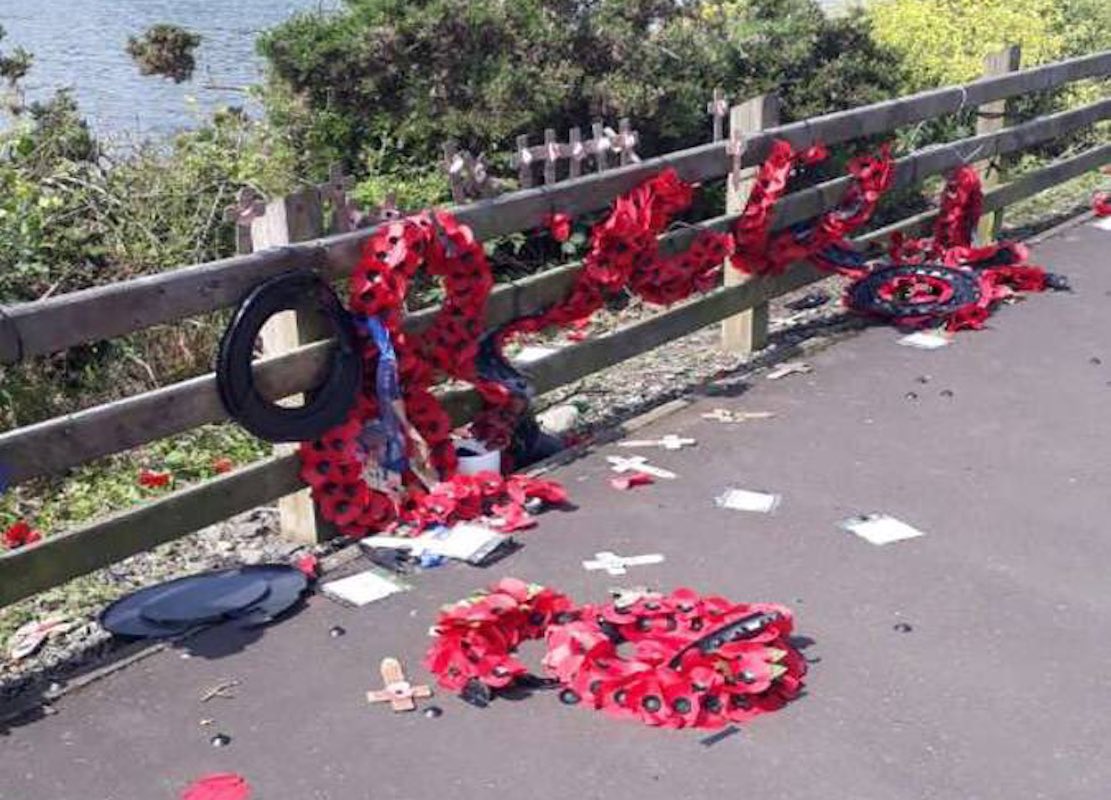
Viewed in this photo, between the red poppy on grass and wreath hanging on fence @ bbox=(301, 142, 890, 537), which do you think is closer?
wreath hanging on fence @ bbox=(301, 142, 890, 537)

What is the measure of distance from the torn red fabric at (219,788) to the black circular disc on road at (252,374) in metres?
1.43

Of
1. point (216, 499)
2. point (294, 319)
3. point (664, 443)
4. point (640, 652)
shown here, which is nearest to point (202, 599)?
point (216, 499)

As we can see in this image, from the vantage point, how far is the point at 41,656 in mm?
4621

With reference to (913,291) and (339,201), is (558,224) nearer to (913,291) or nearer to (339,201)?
(339,201)

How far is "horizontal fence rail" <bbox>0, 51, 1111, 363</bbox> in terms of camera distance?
14.1 feet

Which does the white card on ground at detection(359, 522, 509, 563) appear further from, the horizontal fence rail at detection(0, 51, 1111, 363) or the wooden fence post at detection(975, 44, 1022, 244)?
the wooden fence post at detection(975, 44, 1022, 244)

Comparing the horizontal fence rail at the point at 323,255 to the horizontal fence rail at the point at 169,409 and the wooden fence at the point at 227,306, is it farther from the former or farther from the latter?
the horizontal fence rail at the point at 169,409

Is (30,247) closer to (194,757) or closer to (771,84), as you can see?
(194,757)

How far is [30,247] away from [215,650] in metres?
3.64

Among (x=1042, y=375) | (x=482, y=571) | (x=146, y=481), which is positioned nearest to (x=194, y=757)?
(x=482, y=571)

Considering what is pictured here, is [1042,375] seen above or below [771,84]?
below

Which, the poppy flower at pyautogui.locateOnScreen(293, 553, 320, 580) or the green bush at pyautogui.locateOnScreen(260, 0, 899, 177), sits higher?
the green bush at pyautogui.locateOnScreen(260, 0, 899, 177)

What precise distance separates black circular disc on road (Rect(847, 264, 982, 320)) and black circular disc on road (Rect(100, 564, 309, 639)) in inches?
175

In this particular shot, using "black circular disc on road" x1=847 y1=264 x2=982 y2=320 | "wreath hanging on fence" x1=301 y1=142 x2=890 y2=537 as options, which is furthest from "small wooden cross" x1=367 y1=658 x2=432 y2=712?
"black circular disc on road" x1=847 y1=264 x2=982 y2=320
